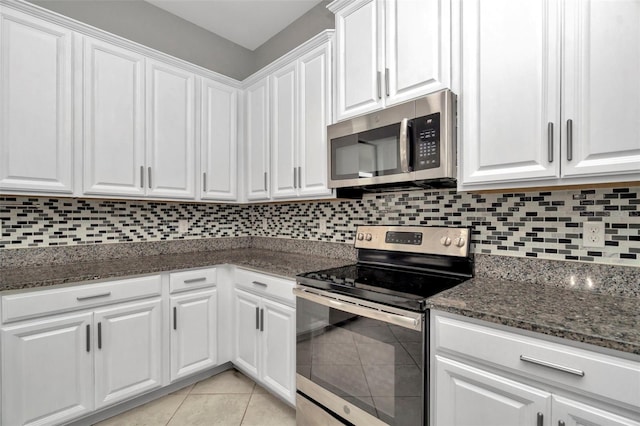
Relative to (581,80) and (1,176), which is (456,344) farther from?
(1,176)

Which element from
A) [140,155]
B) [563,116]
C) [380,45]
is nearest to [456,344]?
[563,116]

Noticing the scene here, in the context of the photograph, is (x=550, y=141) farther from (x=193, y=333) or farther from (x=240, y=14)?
(x=240, y=14)

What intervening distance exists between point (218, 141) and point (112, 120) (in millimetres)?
759

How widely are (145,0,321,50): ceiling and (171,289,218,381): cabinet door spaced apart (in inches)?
89.0

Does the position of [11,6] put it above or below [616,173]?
above

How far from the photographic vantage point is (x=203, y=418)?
1837mm

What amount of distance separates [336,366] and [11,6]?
2.58 meters

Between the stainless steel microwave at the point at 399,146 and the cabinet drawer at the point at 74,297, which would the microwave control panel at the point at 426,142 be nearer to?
the stainless steel microwave at the point at 399,146

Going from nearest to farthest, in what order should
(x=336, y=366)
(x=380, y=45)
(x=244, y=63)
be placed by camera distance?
(x=336, y=366) < (x=380, y=45) < (x=244, y=63)

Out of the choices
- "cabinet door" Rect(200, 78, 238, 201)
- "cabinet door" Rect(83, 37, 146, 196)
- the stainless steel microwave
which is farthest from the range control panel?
"cabinet door" Rect(83, 37, 146, 196)

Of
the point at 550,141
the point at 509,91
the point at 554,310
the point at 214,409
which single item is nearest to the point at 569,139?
the point at 550,141

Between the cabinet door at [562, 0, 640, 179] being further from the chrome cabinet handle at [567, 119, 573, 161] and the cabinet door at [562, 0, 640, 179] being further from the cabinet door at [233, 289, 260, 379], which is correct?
the cabinet door at [233, 289, 260, 379]

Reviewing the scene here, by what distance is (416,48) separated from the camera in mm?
1521

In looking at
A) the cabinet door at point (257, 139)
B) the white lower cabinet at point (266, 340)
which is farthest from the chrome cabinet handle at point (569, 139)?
the cabinet door at point (257, 139)
